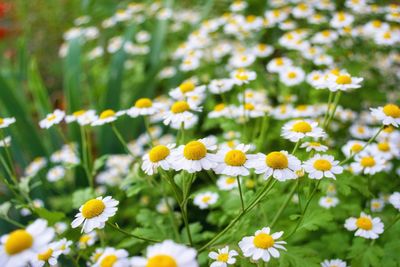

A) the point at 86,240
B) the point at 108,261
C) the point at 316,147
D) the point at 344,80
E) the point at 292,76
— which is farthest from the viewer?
the point at 292,76

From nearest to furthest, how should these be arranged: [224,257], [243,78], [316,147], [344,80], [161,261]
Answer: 1. [161,261]
2. [224,257]
3. [316,147]
4. [344,80]
5. [243,78]

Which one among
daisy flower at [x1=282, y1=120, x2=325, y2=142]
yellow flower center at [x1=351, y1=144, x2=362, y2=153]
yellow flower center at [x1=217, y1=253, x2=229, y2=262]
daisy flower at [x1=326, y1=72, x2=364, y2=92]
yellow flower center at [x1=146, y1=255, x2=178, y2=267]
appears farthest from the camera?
yellow flower center at [x1=351, y1=144, x2=362, y2=153]

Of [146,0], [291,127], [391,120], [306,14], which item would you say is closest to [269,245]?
[291,127]

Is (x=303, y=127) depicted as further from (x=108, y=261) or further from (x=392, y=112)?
(x=108, y=261)

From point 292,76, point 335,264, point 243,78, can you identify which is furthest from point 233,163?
point 292,76

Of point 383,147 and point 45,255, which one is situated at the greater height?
point 45,255

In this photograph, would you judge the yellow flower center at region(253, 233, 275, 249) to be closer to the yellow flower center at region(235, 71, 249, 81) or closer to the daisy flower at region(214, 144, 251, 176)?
the daisy flower at region(214, 144, 251, 176)

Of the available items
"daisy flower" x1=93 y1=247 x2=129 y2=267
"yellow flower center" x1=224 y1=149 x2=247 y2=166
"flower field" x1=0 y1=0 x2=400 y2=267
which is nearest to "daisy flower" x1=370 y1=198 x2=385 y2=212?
"flower field" x1=0 y1=0 x2=400 y2=267
